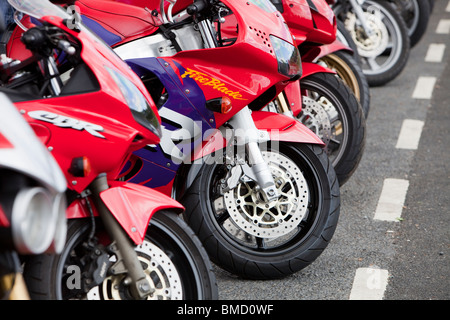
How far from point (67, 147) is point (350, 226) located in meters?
2.36

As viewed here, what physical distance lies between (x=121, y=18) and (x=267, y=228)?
1.28 metres

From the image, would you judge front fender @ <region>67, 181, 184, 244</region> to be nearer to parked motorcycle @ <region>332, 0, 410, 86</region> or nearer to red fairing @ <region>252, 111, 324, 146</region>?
red fairing @ <region>252, 111, 324, 146</region>

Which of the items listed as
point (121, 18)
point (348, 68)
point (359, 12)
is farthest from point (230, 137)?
point (359, 12)

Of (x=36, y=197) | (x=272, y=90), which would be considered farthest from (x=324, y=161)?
(x=36, y=197)

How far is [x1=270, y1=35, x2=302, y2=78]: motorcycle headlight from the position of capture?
4012 millimetres

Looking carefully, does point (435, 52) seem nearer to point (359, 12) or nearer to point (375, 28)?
Answer: point (375, 28)

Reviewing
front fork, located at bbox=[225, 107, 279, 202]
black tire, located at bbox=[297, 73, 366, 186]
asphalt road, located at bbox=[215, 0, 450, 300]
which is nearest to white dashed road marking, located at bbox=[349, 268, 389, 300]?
asphalt road, located at bbox=[215, 0, 450, 300]

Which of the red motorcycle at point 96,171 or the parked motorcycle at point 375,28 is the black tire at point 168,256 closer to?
the red motorcycle at point 96,171

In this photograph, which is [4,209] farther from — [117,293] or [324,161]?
[324,161]

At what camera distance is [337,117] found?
17.1 feet

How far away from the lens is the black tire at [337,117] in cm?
516

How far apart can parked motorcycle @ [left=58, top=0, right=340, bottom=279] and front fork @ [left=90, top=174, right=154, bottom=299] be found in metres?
0.92

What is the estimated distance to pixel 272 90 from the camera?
13.7 ft

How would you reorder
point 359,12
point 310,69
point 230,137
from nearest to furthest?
1. point 230,137
2. point 310,69
3. point 359,12
